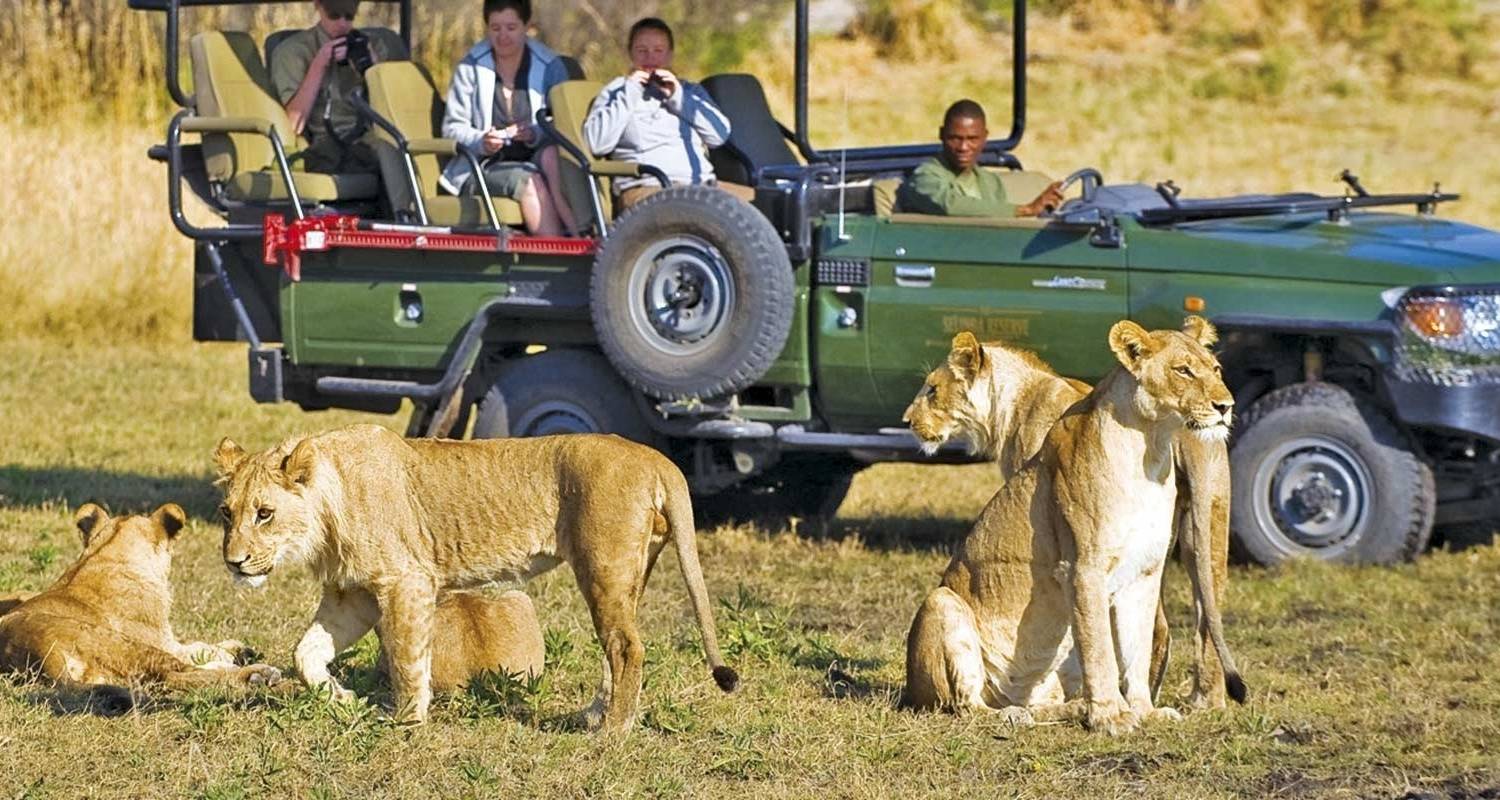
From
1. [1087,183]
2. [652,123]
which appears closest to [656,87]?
[652,123]

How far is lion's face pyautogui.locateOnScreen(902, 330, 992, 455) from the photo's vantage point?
767 centimetres

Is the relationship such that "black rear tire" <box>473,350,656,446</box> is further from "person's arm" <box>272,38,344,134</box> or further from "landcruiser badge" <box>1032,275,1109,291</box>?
"landcruiser badge" <box>1032,275,1109,291</box>

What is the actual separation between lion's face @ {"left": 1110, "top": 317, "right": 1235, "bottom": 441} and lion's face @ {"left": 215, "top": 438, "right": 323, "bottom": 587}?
2126mm

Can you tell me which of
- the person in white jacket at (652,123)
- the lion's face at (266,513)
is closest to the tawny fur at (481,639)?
the lion's face at (266,513)

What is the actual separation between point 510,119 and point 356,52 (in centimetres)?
89

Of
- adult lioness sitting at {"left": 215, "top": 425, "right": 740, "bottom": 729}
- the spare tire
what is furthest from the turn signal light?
adult lioness sitting at {"left": 215, "top": 425, "right": 740, "bottom": 729}

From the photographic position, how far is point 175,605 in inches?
339

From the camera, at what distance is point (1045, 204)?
9945 mm

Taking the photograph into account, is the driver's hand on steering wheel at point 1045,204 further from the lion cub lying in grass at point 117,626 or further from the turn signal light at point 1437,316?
the lion cub lying in grass at point 117,626

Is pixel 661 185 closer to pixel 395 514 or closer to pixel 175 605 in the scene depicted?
pixel 175 605

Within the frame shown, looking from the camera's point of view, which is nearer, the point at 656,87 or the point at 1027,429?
the point at 1027,429

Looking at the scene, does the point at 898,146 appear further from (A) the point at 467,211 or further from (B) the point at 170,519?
(B) the point at 170,519

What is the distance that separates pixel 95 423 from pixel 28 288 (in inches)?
137

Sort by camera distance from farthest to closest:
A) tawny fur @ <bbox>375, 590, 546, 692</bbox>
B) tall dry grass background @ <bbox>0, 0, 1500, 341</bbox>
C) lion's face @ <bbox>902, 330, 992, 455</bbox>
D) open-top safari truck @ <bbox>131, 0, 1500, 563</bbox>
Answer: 1. tall dry grass background @ <bbox>0, 0, 1500, 341</bbox>
2. open-top safari truck @ <bbox>131, 0, 1500, 563</bbox>
3. lion's face @ <bbox>902, 330, 992, 455</bbox>
4. tawny fur @ <bbox>375, 590, 546, 692</bbox>
